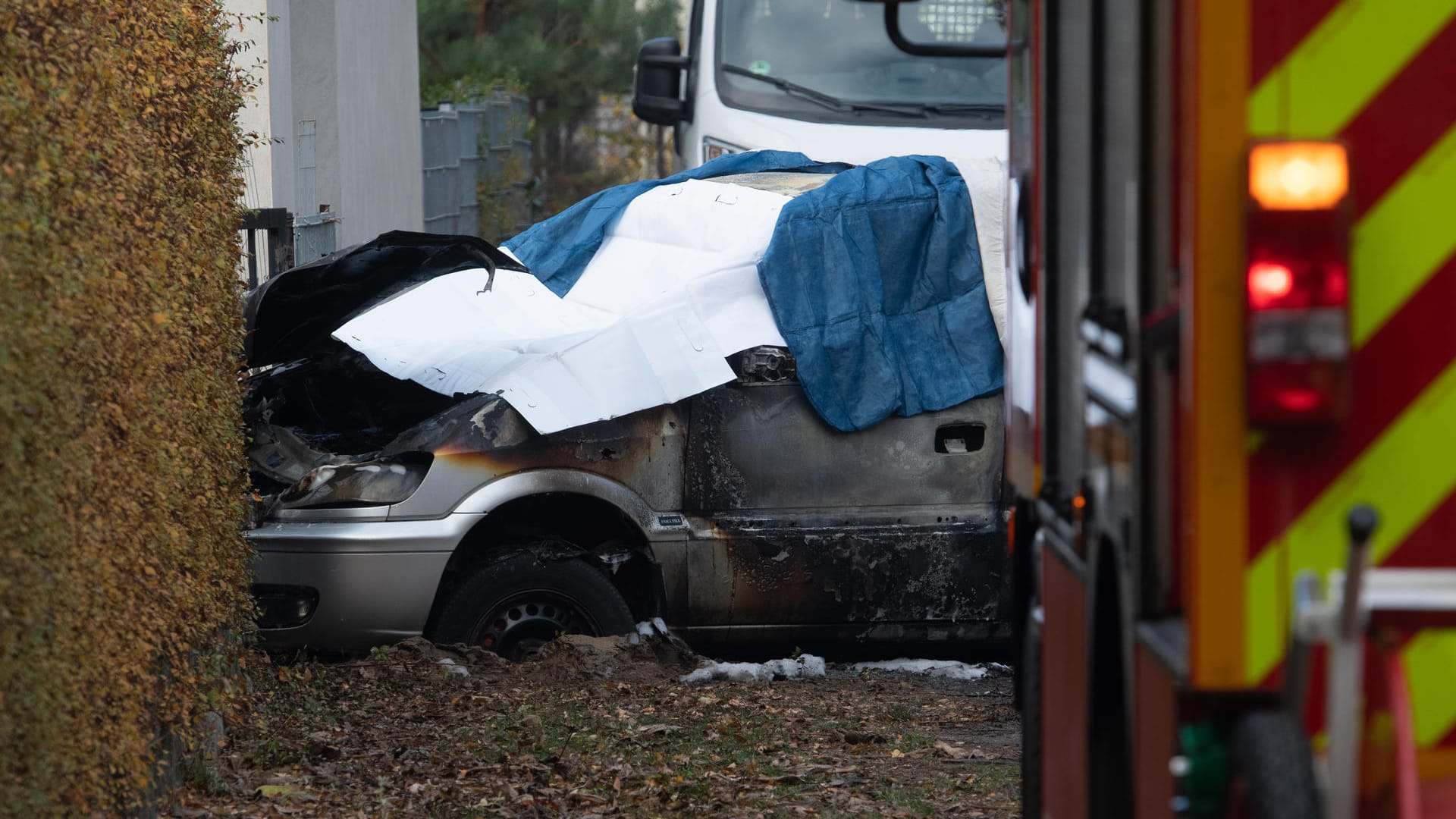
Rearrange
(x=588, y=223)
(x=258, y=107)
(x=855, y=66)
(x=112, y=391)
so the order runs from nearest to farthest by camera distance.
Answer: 1. (x=112, y=391)
2. (x=588, y=223)
3. (x=855, y=66)
4. (x=258, y=107)

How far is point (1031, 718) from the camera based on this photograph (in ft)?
14.6

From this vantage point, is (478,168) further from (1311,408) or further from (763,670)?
(1311,408)

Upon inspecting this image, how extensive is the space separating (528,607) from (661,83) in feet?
18.9

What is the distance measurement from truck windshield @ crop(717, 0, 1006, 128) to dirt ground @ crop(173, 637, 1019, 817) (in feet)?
12.7

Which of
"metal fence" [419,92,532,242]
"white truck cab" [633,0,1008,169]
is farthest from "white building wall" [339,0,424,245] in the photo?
"white truck cab" [633,0,1008,169]

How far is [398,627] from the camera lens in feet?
23.3

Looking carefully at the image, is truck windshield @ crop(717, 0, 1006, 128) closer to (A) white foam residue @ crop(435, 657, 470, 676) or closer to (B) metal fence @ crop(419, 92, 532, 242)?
(A) white foam residue @ crop(435, 657, 470, 676)

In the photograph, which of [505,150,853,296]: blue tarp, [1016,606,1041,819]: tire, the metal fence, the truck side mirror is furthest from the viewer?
the metal fence

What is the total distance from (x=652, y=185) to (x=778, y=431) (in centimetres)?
172

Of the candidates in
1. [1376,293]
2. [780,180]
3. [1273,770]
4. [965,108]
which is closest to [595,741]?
[780,180]

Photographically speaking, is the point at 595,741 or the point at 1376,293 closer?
the point at 1376,293

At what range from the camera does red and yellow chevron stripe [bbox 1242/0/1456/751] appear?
7.58 ft

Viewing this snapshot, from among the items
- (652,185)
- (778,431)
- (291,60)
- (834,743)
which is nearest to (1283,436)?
(834,743)

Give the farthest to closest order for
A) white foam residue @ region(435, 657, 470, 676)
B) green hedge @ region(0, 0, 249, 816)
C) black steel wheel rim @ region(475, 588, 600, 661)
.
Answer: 1. black steel wheel rim @ region(475, 588, 600, 661)
2. white foam residue @ region(435, 657, 470, 676)
3. green hedge @ region(0, 0, 249, 816)
